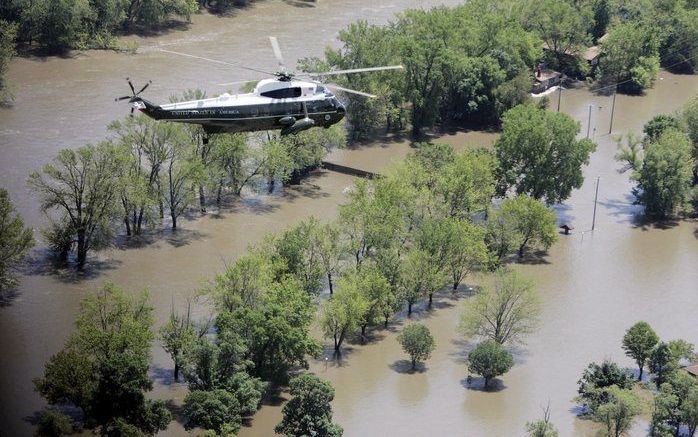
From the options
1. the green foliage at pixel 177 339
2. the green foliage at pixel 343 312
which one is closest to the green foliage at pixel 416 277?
the green foliage at pixel 343 312

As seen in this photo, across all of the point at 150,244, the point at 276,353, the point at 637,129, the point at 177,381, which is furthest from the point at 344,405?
the point at 637,129

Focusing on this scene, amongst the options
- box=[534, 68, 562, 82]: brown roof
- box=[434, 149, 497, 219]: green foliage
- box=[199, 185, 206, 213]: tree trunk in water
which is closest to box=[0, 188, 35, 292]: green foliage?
box=[199, 185, 206, 213]: tree trunk in water

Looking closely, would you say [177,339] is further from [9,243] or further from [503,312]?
[503,312]

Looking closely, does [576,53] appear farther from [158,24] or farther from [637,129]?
[158,24]

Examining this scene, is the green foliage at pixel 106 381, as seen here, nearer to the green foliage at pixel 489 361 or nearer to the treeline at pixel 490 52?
the green foliage at pixel 489 361

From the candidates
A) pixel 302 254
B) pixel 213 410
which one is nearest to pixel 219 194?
pixel 302 254

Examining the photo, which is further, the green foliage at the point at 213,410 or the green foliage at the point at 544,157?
the green foliage at the point at 544,157

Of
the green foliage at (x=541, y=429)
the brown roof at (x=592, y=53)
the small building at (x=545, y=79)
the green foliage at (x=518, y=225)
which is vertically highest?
the brown roof at (x=592, y=53)

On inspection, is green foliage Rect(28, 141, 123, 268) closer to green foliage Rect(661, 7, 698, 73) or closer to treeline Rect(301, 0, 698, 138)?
→ treeline Rect(301, 0, 698, 138)
